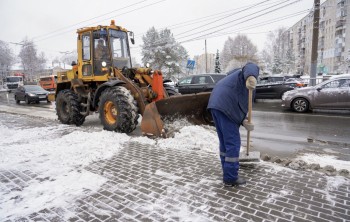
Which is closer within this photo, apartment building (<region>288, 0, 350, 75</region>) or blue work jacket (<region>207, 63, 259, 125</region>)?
blue work jacket (<region>207, 63, 259, 125</region>)

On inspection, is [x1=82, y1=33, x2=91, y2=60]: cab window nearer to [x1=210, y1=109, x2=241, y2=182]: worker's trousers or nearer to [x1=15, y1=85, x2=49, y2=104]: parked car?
[x1=210, y1=109, x2=241, y2=182]: worker's trousers

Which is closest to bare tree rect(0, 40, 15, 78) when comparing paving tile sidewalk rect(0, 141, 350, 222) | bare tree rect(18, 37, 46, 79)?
bare tree rect(18, 37, 46, 79)

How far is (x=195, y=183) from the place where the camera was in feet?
12.8

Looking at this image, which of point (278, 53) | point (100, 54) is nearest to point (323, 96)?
point (100, 54)

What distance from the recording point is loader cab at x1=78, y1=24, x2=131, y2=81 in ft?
25.4

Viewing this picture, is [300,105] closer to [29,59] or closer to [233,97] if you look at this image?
[233,97]

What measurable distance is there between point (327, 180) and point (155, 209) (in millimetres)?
2595

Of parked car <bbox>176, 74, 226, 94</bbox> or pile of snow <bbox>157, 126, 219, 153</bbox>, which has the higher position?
parked car <bbox>176, 74, 226, 94</bbox>

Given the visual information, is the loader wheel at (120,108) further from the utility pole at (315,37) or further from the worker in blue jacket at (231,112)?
the utility pole at (315,37)

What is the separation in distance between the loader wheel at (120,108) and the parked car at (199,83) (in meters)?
7.13

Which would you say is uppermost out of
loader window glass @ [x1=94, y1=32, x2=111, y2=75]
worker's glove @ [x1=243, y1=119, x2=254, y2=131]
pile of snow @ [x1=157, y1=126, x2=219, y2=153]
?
loader window glass @ [x1=94, y1=32, x2=111, y2=75]

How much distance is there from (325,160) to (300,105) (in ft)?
22.2

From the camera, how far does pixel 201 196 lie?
11.4ft

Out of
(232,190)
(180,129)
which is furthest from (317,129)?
(232,190)
